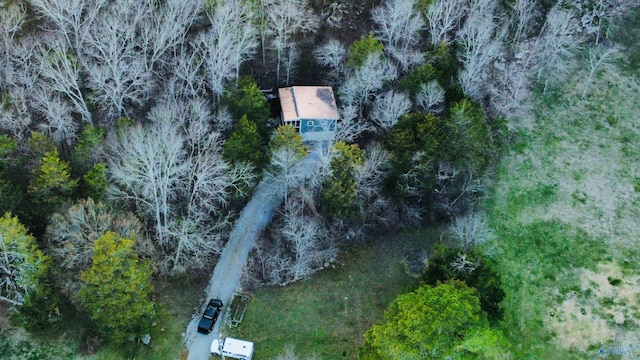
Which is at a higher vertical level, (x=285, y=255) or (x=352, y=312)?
(x=285, y=255)

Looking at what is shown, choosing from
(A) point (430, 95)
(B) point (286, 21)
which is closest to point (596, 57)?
(A) point (430, 95)

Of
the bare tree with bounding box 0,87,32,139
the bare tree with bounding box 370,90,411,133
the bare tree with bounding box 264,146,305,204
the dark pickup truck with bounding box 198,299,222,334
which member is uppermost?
the bare tree with bounding box 0,87,32,139

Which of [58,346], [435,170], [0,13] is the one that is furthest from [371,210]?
[0,13]

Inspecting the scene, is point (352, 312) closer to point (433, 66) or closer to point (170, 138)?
point (170, 138)

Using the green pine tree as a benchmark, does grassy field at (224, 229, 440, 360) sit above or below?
below

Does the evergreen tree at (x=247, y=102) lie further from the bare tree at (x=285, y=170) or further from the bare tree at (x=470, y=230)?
the bare tree at (x=470, y=230)

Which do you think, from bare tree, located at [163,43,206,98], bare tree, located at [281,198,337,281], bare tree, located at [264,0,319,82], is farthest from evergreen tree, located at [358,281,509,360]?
bare tree, located at [264,0,319,82]

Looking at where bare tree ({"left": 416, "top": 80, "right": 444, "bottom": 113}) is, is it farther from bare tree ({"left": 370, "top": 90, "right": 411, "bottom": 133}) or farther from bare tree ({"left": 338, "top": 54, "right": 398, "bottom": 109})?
bare tree ({"left": 338, "top": 54, "right": 398, "bottom": 109})
